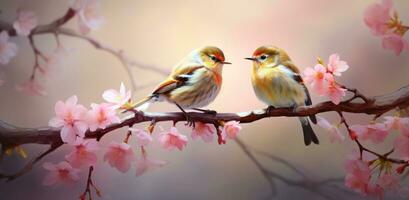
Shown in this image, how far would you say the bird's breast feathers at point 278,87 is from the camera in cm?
166

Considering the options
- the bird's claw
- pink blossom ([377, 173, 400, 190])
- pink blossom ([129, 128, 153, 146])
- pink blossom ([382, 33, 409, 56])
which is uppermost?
pink blossom ([382, 33, 409, 56])

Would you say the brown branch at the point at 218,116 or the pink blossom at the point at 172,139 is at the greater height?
the brown branch at the point at 218,116

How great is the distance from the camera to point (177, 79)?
1.67 metres

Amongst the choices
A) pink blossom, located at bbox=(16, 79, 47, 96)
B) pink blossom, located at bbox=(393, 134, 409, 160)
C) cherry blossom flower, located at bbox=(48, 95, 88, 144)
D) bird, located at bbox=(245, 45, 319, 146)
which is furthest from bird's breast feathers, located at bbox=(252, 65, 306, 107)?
pink blossom, located at bbox=(16, 79, 47, 96)

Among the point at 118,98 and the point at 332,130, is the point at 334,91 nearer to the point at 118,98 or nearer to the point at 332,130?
the point at 332,130

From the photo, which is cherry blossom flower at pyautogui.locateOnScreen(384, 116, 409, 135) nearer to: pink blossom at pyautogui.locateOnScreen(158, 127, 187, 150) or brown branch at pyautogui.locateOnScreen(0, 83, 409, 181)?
brown branch at pyautogui.locateOnScreen(0, 83, 409, 181)

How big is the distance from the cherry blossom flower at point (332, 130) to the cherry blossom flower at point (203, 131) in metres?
0.36

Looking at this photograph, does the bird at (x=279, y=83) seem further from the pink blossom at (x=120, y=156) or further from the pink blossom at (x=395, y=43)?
the pink blossom at (x=120, y=156)

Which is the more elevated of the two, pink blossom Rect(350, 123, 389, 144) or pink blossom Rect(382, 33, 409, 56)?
pink blossom Rect(382, 33, 409, 56)

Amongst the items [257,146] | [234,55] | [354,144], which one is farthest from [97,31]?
[354,144]

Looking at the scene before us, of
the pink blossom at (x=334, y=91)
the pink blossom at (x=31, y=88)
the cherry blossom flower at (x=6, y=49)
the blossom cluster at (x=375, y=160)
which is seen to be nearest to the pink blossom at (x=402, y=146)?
the blossom cluster at (x=375, y=160)

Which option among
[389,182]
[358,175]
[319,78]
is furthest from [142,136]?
[389,182]

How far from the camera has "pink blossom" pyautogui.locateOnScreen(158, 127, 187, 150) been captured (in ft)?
5.46

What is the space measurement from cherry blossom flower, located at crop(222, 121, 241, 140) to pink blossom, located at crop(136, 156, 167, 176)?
225 mm
